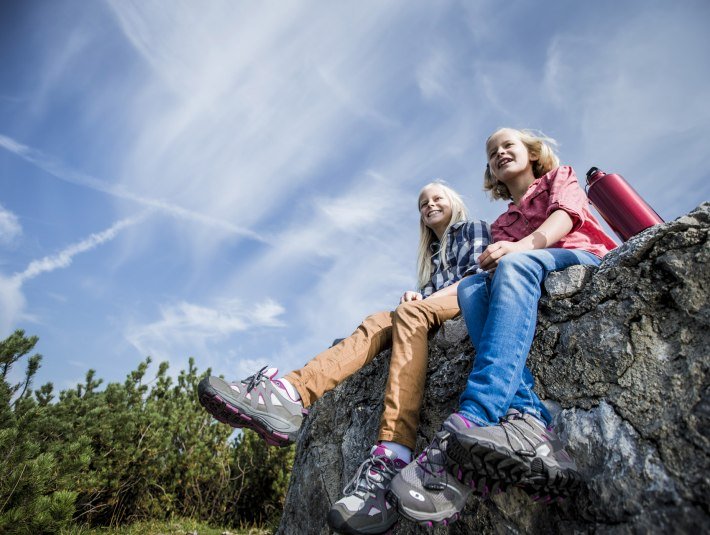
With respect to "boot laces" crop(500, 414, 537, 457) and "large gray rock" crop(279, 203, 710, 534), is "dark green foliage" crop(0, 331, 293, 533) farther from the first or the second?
"boot laces" crop(500, 414, 537, 457)

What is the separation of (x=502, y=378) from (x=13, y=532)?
3.25m

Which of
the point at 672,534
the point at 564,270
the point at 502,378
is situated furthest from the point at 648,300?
the point at 672,534

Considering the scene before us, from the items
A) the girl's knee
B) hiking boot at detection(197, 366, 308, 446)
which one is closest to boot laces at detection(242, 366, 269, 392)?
hiking boot at detection(197, 366, 308, 446)

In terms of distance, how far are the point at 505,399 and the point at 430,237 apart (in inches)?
75.1

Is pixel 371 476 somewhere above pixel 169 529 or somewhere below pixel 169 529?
below

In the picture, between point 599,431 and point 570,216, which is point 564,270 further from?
point 599,431

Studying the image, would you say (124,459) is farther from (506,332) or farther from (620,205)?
(620,205)

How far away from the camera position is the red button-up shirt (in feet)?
6.75

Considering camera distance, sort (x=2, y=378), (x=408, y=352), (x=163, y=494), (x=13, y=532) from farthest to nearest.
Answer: (x=163, y=494) < (x=2, y=378) < (x=13, y=532) < (x=408, y=352)

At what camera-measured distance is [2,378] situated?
3.57m

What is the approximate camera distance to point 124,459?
445cm

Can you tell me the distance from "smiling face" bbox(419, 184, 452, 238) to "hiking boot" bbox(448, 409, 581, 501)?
1940 mm

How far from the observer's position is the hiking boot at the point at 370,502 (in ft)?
4.50

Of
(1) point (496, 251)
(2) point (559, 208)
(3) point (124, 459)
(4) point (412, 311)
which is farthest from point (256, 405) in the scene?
(3) point (124, 459)
